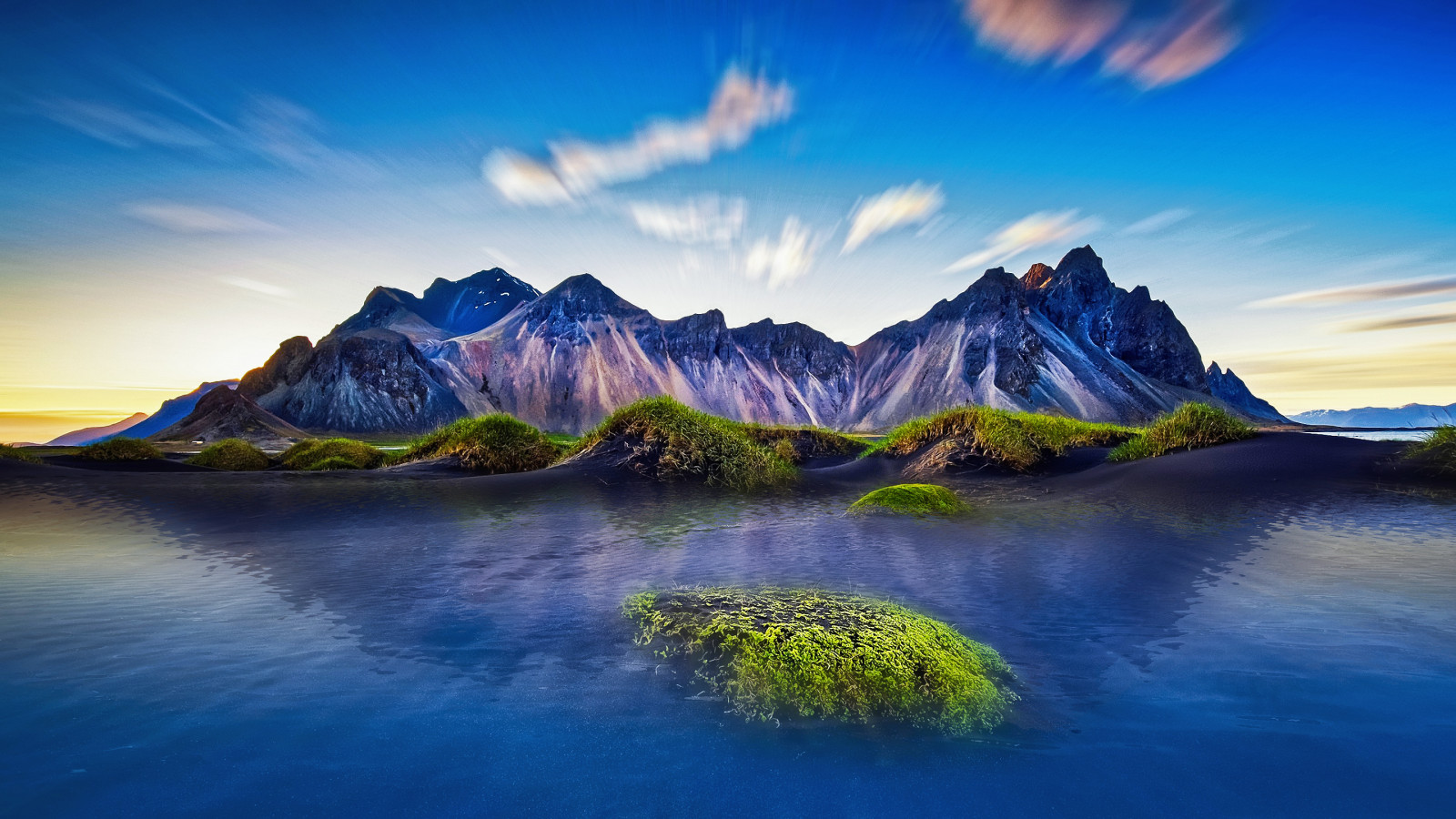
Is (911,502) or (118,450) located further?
(118,450)

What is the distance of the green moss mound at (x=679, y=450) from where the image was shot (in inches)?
557

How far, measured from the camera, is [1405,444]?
39.1 feet

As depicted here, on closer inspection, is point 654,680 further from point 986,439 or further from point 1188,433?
point 1188,433

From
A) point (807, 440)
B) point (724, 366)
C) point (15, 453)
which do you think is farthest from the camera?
point (724, 366)

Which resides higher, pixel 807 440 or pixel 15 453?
pixel 807 440

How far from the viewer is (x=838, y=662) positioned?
380cm

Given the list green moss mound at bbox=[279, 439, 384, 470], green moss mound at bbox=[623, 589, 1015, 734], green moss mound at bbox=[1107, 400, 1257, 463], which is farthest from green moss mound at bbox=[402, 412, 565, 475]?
green moss mound at bbox=[1107, 400, 1257, 463]

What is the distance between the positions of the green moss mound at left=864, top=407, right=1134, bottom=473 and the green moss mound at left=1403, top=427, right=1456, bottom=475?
6602 mm

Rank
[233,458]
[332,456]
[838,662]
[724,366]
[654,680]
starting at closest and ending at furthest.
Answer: [838,662]
[654,680]
[233,458]
[332,456]
[724,366]

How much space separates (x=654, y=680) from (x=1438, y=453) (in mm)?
15243

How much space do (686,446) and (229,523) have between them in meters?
8.68

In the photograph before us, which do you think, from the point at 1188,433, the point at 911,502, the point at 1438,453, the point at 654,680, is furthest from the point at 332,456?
the point at 1438,453

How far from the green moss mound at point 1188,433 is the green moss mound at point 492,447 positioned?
602 inches

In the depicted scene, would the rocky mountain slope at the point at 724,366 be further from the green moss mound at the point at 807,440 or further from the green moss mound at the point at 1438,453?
the green moss mound at the point at 1438,453
